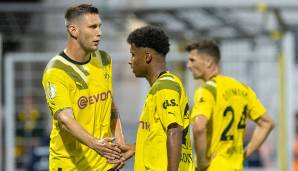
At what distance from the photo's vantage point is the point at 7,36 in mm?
13547

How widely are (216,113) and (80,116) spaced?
5.06ft

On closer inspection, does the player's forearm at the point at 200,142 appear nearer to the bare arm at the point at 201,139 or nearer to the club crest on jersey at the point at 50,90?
the bare arm at the point at 201,139

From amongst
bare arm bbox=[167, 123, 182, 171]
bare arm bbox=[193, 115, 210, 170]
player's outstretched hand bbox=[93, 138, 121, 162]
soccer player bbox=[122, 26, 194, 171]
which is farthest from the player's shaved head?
bare arm bbox=[193, 115, 210, 170]

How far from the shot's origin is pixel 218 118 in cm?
775

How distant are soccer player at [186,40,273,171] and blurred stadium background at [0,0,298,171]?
3232 millimetres

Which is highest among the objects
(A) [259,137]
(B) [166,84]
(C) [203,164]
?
(B) [166,84]

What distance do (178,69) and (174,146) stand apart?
18.3 ft

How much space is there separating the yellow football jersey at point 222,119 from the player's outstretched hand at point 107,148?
1.52 meters

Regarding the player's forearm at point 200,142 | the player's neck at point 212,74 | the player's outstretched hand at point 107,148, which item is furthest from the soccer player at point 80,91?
the player's neck at point 212,74

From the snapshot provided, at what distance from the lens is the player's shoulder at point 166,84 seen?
20.2 feet

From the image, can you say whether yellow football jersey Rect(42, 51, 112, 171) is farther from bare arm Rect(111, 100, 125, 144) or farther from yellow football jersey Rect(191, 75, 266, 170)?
yellow football jersey Rect(191, 75, 266, 170)

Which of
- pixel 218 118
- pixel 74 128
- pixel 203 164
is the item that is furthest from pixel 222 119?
pixel 74 128

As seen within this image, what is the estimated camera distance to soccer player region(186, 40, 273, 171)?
765cm

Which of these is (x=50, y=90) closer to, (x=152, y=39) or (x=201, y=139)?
(x=152, y=39)
